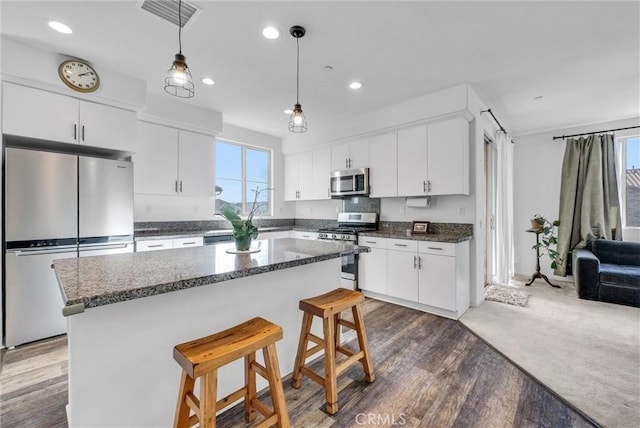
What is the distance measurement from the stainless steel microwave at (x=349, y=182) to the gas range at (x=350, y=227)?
0.43 m

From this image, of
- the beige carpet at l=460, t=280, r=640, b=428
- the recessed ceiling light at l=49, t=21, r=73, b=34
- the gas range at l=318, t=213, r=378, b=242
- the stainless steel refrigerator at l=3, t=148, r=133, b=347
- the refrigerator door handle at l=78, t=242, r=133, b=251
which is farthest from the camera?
the gas range at l=318, t=213, r=378, b=242

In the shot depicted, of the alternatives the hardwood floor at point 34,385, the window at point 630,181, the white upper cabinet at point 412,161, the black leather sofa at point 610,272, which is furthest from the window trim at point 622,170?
the hardwood floor at point 34,385

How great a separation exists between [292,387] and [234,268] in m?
1.06

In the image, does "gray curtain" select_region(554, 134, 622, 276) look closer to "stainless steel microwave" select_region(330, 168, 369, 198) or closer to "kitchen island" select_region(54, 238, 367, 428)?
"stainless steel microwave" select_region(330, 168, 369, 198)

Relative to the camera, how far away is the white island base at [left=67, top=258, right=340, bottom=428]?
1.20m

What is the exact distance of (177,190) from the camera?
3.77 m

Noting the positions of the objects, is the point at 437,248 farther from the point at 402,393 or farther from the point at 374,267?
the point at 402,393

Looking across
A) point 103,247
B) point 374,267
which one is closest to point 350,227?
point 374,267

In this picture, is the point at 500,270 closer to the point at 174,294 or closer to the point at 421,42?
the point at 421,42

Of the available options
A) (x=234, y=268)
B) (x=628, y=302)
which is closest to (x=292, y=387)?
(x=234, y=268)

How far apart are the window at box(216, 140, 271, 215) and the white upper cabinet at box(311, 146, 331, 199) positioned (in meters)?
1.00

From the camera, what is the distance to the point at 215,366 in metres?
1.14

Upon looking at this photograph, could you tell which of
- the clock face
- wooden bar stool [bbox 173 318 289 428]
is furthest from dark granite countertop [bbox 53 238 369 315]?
the clock face
